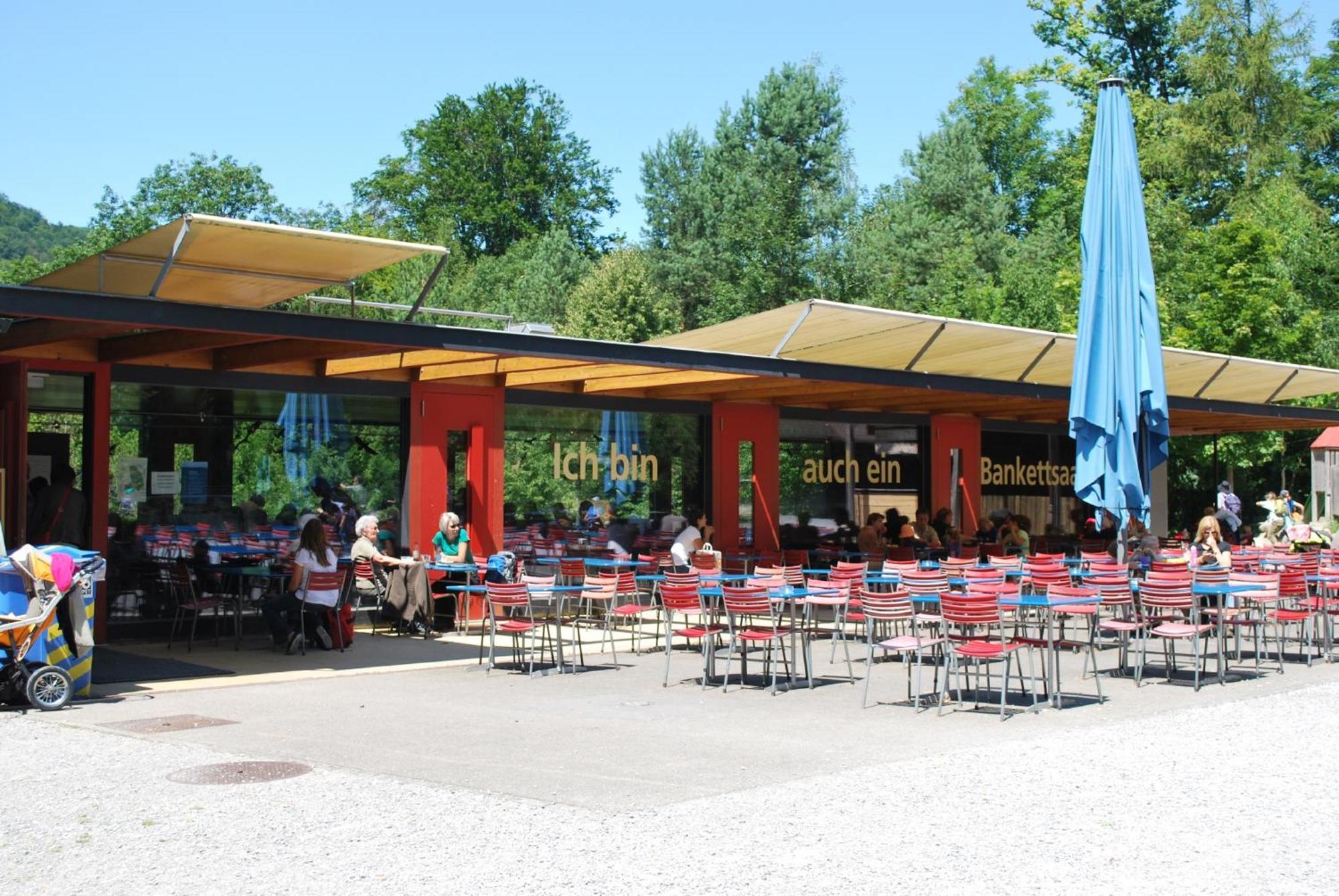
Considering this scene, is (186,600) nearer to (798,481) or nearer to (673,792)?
(673,792)

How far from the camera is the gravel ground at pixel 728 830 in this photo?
5.58 metres

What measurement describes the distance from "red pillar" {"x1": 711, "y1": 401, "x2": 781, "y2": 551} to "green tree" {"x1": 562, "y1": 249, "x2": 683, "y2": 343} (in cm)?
1835

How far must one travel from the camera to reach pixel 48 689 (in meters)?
10.0

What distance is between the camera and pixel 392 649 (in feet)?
46.1

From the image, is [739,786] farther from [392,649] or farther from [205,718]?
Result: [392,649]

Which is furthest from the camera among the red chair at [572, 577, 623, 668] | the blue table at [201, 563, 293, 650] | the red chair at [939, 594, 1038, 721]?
the blue table at [201, 563, 293, 650]

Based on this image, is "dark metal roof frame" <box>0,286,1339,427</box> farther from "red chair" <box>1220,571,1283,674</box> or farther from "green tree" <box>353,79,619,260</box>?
"green tree" <box>353,79,619,260</box>

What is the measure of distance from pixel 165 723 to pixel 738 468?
36.3ft

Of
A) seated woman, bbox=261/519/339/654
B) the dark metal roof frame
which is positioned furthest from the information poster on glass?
the dark metal roof frame

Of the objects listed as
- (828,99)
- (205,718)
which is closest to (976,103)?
(828,99)

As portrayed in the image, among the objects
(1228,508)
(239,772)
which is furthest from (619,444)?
(1228,508)

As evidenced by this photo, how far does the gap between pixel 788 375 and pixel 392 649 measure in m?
5.01

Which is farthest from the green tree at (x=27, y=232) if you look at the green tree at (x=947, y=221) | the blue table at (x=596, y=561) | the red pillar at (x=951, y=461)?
the blue table at (x=596, y=561)

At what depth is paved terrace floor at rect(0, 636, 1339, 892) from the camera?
18.7ft
